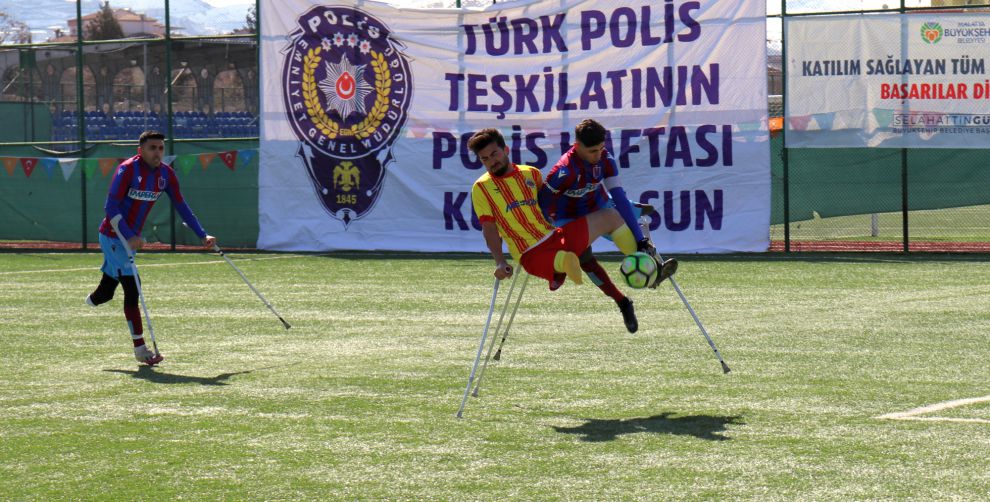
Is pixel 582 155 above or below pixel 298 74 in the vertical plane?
below

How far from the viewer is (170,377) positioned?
9.50 meters

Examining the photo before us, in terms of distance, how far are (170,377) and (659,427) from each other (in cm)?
389

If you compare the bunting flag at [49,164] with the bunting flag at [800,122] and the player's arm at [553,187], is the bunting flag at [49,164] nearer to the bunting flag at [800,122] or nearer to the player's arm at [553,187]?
the bunting flag at [800,122]

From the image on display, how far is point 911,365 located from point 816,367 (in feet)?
2.15

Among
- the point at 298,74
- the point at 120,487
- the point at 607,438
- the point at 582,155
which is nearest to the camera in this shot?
the point at 120,487

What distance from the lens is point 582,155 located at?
8.85 metres

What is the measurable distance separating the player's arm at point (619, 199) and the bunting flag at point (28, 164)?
17.1 m

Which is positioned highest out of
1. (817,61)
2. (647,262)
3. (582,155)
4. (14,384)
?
(817,61)

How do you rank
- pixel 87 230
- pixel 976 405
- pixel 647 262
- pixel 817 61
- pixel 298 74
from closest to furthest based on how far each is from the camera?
pixel 976 405
pixel 647 262
pixel 817 61
pixel 298 74
pixel 87 230

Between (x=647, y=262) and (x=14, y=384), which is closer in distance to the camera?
(x=647, y=262)

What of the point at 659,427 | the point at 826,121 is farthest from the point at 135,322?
the point at 826,121

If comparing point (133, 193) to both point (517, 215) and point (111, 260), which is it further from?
point (517, 215)

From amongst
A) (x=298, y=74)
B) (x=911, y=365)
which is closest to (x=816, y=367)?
(x=911, y=365)

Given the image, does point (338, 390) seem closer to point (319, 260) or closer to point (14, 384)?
point (14, 384)
